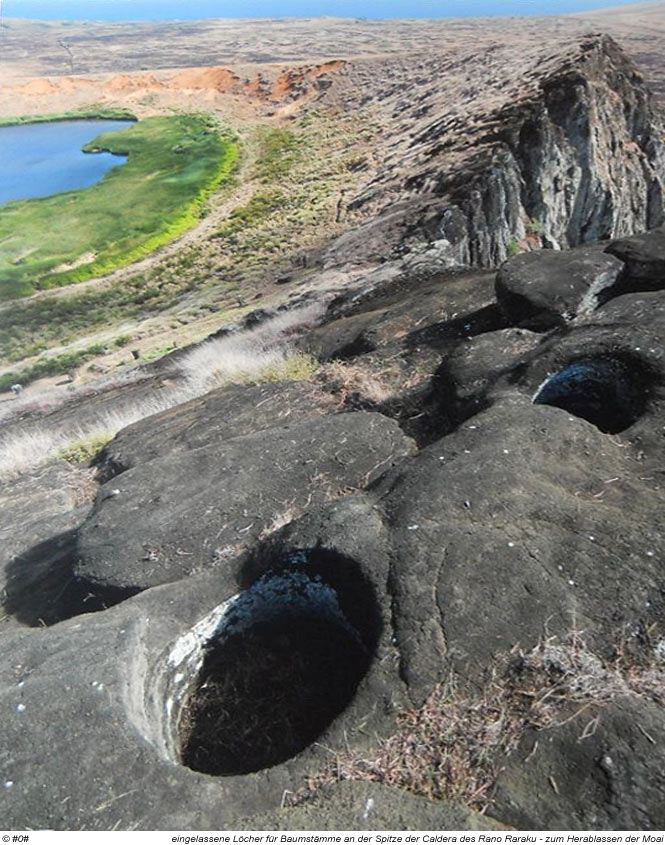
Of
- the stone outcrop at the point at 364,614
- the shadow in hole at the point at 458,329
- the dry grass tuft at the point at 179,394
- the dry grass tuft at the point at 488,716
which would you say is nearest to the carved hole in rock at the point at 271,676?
the stone outcrop at the point at 364,614

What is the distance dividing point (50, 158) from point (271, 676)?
7776 cm

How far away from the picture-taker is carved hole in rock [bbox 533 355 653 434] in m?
8.07

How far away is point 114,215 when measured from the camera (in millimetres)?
47531

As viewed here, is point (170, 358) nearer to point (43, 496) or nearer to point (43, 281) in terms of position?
point (43, 496)

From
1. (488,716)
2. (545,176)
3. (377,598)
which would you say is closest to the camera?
(488,716)

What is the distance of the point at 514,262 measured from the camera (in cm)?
1258

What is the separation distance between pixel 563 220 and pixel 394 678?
81.9 feet

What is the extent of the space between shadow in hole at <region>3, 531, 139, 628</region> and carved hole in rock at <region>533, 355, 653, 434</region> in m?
5.70

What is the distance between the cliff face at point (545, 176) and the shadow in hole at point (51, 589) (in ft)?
47.6

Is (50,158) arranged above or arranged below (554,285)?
below

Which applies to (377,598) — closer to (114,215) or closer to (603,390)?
(603,390)

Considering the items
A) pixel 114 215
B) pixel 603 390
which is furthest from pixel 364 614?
pixel 114 215

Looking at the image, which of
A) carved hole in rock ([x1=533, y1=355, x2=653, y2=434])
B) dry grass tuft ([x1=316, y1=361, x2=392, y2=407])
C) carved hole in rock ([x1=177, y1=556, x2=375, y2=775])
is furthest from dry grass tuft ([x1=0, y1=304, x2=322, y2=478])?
carved hole in rock ([x1=177, y1=556, x2=375, y2=775])

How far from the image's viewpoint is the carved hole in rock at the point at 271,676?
552cm
